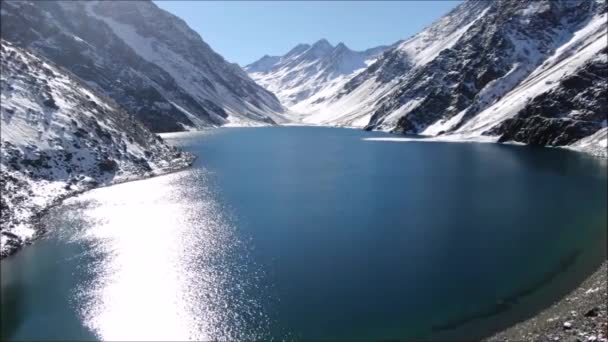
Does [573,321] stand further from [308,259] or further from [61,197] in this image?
[61,197]

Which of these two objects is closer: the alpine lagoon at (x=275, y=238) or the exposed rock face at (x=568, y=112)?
the alpine lagoon at (x=275, y=238)

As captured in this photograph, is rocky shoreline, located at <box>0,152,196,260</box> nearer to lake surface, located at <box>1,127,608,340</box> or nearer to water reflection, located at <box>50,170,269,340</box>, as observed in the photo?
lake surface, located at <box>1,127,608,340</box>

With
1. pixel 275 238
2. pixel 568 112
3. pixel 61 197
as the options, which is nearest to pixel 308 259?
pixel 275 238

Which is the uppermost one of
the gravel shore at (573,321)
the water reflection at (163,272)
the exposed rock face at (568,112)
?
the exposed rock face at (568,112)

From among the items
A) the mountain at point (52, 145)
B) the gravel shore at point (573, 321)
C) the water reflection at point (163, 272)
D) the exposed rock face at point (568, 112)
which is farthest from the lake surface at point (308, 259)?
the exposed rock face at point (568, 112)

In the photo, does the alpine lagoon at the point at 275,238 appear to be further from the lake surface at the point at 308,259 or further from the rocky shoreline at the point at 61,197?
the rocky shoreline at the point at 61,197

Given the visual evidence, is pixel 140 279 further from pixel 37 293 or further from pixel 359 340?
pixel 359 340

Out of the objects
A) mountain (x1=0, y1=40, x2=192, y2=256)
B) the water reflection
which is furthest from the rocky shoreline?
the water reflection
